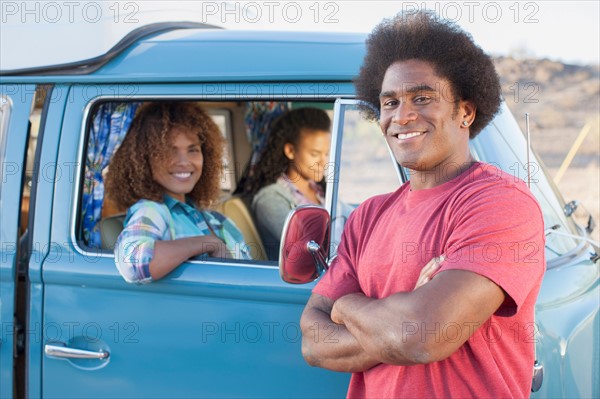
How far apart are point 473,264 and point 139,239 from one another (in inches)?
54.4

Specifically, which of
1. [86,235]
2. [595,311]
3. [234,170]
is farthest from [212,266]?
[234,170]

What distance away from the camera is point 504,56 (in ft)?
64.6

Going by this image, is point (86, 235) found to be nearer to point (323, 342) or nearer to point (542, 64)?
point (323, 342)

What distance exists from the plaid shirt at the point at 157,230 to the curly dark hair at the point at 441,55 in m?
1.01

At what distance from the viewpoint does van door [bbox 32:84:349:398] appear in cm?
255

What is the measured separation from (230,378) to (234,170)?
85.3 inches

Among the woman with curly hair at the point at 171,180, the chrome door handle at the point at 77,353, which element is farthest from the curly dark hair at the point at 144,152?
the chrome door handle at the point at 77,353

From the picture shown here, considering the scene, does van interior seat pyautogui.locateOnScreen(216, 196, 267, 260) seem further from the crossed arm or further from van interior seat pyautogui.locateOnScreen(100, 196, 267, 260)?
the crossed arm

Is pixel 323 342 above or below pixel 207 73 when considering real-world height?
below

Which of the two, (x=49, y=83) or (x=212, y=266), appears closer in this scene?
(x=212, y=266)

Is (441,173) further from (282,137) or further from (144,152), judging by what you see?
(282,137)

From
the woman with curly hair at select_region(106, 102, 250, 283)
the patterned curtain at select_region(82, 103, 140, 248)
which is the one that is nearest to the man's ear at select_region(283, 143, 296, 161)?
the woman with curly hair at select_region(106, 102, 250, 283)

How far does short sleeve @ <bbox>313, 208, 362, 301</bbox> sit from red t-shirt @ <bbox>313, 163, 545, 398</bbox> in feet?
0.34

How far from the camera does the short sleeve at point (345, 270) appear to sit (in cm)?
212
